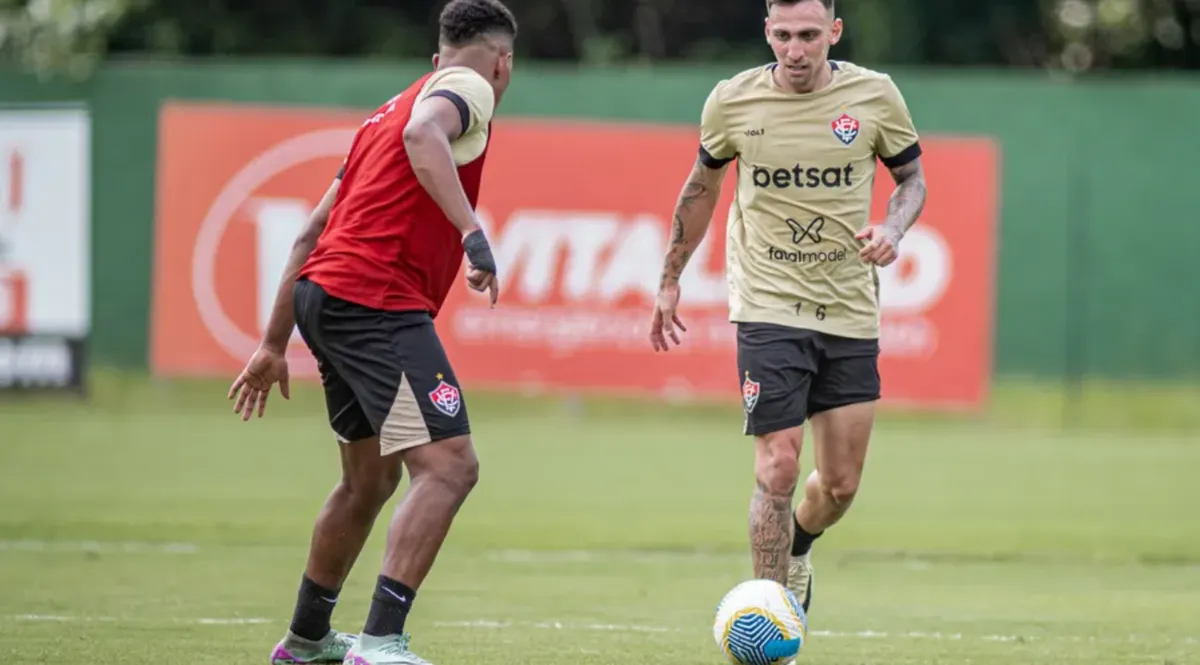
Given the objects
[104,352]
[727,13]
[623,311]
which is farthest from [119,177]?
[727,13]

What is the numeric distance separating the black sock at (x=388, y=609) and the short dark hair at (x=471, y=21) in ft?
6.46

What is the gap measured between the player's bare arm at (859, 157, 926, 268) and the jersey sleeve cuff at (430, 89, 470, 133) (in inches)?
64.0

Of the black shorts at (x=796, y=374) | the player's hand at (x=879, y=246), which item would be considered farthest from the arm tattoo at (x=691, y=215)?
the player's hand at (x=879, y=246)

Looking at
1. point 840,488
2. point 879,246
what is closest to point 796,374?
point 840,488

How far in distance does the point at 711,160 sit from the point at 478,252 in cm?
179

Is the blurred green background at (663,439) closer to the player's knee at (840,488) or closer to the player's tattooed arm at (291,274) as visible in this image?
the player's knee at (840,488)

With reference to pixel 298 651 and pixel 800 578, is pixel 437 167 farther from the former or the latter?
pixel 800 578

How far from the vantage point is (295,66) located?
20.2 m

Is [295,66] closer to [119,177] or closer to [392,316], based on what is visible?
[119,177]

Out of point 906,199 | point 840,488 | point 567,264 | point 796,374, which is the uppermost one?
point 906,199

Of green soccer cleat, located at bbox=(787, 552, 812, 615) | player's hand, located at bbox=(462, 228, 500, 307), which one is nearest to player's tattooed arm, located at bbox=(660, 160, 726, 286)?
green soccer cleat, located at bbox=(787, 552, 812, 615)

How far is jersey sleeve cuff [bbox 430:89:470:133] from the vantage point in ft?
22.6

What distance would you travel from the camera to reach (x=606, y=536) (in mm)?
12172

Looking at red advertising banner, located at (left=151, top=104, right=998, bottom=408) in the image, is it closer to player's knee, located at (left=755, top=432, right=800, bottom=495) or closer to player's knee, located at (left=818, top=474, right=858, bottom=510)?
player's knee, located at (left=818, top=474, right=858, bottom=510)
